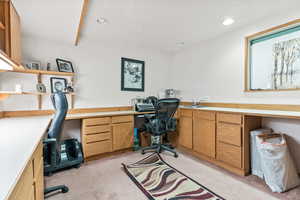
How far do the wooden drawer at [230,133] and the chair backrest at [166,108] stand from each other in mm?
816

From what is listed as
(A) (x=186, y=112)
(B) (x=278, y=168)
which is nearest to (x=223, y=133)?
(B) (x=278, y=168)

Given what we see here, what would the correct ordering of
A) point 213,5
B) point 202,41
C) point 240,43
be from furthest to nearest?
1. point 202,41
2. point 240,43
3. point 213,5

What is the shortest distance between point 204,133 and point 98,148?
73.4 inches

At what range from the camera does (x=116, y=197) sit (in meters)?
1.60

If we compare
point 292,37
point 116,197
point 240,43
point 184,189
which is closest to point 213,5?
point 240,43

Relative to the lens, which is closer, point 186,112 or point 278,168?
point 278,168

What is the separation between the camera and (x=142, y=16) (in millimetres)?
2125

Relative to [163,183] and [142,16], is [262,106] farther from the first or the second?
[142,16]

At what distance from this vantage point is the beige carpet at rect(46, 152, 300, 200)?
161 centimetres

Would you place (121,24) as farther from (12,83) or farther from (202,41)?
(12,83)

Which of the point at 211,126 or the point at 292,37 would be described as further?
the point at 211,126

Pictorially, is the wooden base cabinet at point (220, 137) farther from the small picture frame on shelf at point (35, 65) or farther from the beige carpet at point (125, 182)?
the small picture frame on shelf at point (35, 65)

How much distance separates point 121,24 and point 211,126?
2.23m

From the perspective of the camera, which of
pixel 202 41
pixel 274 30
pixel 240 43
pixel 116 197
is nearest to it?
pixel 116 197
